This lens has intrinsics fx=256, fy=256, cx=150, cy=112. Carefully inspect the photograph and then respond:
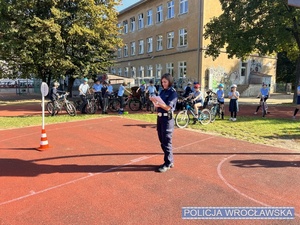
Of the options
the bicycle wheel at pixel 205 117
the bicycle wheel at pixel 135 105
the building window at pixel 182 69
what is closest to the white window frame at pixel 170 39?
Result: the building window at pixel 182 69

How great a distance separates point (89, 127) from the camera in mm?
10172

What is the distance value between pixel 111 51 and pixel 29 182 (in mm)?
24422

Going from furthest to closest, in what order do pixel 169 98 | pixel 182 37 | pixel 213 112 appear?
pixel 182 37, pixel 213 112, pixel 169 98

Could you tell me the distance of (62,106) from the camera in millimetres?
14055

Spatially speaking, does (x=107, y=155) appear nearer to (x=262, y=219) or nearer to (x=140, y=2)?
(x=262, y=219)

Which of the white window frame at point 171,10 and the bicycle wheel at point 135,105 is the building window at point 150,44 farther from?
the bicycle wheel at point 135,105

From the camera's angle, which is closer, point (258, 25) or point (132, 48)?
point (258, 25)

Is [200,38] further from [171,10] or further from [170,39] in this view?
[171,10]

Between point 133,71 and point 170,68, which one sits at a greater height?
point 133,71

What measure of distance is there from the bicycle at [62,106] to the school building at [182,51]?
616 inches

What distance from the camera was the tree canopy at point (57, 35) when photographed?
21422 mm

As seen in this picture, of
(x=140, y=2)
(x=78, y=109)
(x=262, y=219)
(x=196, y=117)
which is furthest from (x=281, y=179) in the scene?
(x=140, y=2)

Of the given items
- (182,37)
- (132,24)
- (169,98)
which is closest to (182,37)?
(182,37)

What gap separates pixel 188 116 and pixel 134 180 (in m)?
6.09
